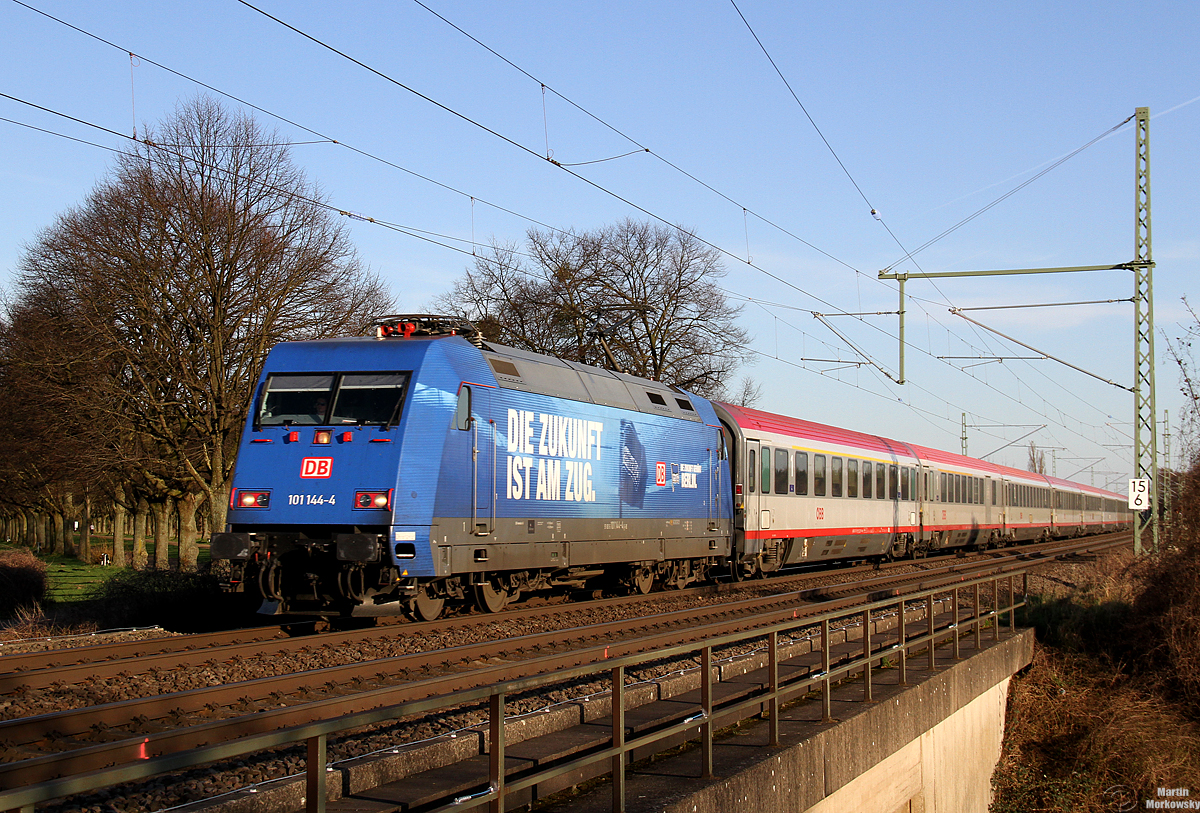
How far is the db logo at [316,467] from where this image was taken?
12.4 meters

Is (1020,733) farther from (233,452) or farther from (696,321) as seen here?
(696,321)

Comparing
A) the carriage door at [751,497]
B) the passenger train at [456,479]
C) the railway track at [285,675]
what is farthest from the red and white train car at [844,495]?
the railway track at [285,675]

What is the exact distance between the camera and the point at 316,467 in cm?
1245

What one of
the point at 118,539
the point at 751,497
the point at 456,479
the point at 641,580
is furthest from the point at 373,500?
the point at 118,539

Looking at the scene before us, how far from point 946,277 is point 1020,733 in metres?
11.3

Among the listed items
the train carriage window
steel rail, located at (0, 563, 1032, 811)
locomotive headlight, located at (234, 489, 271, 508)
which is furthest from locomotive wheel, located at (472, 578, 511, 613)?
the train carriage window

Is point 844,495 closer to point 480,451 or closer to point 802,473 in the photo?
point 802,473

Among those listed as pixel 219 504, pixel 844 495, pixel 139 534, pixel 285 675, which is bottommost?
pixel 139 534

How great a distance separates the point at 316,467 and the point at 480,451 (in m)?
1.99

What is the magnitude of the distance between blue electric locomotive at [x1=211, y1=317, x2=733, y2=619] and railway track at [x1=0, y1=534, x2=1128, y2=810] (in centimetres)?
65

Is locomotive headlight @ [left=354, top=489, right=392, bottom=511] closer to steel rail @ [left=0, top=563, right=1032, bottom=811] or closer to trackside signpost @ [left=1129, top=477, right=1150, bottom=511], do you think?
steel rail @ [left=0, top=563, right=1032, bottom=811]

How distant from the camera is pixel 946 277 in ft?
75.2

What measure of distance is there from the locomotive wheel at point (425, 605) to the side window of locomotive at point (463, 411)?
6.68 ft

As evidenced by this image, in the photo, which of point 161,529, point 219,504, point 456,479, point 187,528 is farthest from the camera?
point 161,529
